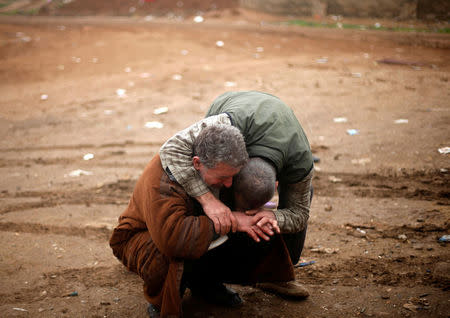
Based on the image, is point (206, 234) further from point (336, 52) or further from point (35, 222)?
point (336, 52)

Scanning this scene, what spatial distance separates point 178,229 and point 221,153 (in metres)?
0.45

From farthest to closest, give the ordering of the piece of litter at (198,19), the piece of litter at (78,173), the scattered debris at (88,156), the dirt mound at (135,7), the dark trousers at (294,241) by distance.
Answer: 1. the dirt mound at (135,7)
2. the piece of litter at (198,19)
3. the scattered debris at (88,156)
4. the piece of litter at (78,173)
5. the dark trousers at (294,241)

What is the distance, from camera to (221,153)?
2.10 meters

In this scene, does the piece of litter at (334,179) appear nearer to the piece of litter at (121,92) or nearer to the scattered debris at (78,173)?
the scattered debris at (78,173)

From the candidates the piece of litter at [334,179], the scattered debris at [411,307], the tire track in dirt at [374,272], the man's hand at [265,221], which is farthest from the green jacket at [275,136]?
the piece of litter at [334,179]

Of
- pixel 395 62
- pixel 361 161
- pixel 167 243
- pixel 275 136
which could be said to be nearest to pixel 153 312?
pixel 167 243

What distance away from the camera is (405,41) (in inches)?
340

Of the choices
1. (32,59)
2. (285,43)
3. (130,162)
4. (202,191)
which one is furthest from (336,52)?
(202,191)

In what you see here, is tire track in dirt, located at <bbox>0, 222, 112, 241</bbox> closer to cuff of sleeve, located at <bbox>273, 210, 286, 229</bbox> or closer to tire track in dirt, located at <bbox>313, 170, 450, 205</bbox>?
cuff of sleeve, located at <bbox>273, 210, 286, 229</bbox>

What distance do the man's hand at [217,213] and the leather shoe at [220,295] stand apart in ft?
1.76

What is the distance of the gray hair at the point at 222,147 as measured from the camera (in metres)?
2.09

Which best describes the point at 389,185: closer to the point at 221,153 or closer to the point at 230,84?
the point at 221,153

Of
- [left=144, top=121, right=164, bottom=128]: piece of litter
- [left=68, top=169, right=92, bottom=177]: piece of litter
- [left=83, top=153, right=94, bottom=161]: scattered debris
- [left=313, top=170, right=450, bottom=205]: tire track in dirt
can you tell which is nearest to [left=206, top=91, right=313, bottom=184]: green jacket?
[left=313, top=170, right=450, bottom=205]: tire track in dirt

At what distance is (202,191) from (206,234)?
0.23 m
